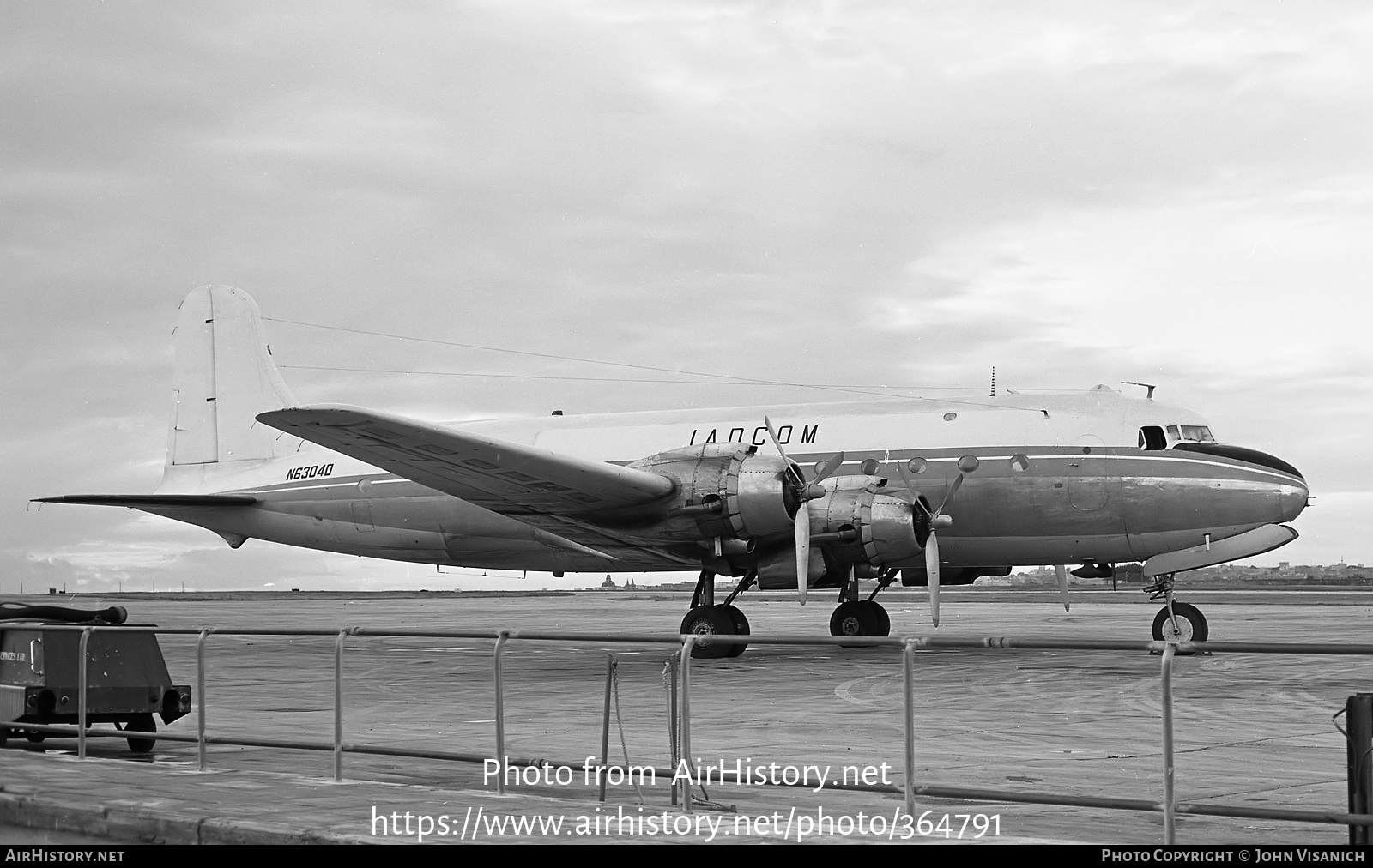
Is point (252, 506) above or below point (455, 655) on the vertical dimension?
above

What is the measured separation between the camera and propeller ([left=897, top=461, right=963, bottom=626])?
20031mm

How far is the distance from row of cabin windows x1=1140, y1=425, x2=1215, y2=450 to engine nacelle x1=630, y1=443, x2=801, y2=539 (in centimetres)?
580

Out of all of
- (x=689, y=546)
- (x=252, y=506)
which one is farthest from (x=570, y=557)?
(x=252, y=506)

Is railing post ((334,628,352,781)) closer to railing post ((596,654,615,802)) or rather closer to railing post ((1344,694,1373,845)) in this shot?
railing post ((596,654,615,802))

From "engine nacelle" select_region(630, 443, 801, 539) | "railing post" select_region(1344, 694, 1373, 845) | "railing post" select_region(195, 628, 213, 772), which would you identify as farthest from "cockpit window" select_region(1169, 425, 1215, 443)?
"railing post" select_region(195, 628, 213, 772)

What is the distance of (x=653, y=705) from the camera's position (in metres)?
12.3

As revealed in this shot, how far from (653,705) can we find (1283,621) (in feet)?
86.6

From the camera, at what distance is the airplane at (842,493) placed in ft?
67.7

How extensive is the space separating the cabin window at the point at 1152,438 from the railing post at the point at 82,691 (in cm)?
1618

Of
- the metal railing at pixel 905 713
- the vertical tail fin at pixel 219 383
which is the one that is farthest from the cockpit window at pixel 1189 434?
the vertical tail fin at pixel 219 383

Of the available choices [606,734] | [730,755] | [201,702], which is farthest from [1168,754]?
[201,702]

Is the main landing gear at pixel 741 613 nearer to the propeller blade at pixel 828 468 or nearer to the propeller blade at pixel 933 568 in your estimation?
the propeller blade at pixel 933 568
